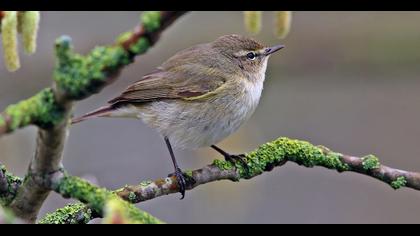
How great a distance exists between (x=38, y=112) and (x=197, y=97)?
1.93 metres

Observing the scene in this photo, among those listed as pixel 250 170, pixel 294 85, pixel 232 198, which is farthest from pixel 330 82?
pixel 250 170

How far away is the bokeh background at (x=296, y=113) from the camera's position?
493 centimetres

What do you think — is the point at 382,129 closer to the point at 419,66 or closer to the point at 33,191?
the point at 419,66

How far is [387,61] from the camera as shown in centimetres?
641

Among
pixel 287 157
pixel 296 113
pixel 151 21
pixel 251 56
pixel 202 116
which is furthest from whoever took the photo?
pixel 296 113

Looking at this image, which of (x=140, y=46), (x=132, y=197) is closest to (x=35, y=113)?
(x=140, y=46)

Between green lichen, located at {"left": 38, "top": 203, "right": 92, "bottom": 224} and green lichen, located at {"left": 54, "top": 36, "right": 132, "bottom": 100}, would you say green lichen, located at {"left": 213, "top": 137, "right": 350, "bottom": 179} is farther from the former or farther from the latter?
green lichen, located at {"left": 54, "top": 36, "right": 132, "bottom": 100}

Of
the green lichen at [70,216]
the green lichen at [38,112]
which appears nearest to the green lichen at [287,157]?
the green lichen at [70,216]

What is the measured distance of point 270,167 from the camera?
103 inches

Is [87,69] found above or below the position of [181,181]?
below

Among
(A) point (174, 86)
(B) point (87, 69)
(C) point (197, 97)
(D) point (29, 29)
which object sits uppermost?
(A) point (174, 86)

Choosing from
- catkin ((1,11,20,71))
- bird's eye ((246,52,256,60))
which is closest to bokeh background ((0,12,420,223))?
bird's eye ((246,52,256,60))

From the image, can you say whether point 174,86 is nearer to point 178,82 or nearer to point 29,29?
point 178,82

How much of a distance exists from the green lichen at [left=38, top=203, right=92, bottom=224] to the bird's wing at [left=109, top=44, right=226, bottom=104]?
4.47 feet
